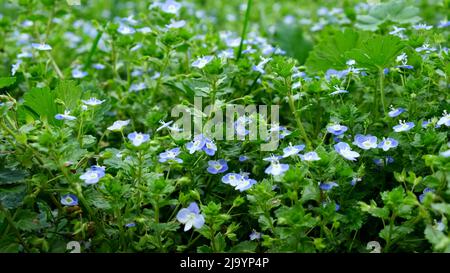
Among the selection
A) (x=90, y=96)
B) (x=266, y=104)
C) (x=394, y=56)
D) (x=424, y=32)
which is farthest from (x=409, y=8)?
(x=90, y=96)

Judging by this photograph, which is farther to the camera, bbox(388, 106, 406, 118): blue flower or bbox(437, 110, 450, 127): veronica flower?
bbox(388, 106, 406, 118): blue flower

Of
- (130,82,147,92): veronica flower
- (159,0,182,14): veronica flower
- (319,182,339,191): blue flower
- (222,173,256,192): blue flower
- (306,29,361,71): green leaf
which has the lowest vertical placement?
(222,173,256,192): blue flower

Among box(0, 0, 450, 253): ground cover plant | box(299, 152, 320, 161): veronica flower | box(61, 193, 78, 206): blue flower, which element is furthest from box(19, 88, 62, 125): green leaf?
box(299, 152, 320, 161): veronica flower

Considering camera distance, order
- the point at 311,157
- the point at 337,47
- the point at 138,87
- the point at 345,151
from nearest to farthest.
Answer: the point at 311,157 < the point at 345,151 < the point at 337,47 < the point at 138,87

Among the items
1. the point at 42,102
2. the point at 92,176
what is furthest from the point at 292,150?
the point at 42,102

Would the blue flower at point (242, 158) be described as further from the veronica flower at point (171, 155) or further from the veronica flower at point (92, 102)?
the veronica flower at point (92, 102)

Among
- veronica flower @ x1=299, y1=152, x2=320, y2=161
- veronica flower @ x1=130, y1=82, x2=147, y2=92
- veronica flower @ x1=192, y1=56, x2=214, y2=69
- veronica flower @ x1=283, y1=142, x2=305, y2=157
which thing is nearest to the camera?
veronica flower @ x1=299, y1=152, x2=320, y2=161

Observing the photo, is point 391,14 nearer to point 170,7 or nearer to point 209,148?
point 170,7

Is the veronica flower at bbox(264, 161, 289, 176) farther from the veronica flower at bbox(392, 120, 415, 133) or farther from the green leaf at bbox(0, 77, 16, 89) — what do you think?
the green leaf at bbox(0, 77, 16, 89)
